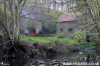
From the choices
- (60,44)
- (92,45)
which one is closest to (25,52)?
(60,44)

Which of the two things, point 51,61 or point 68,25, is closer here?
point 68,25

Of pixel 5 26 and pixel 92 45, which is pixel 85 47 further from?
pixel 5 26

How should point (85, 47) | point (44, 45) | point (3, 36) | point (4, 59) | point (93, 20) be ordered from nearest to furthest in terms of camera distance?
point (93, 20)
point (4, 59)
point (3, 36)
point (44, 45)
point (85, 47)

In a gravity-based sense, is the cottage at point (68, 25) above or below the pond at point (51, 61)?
above

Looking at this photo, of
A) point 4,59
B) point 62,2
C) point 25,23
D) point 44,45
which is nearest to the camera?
point 62,2

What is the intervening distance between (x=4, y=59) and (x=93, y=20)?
32.5ft

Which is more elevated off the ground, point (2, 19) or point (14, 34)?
point (2, 19)

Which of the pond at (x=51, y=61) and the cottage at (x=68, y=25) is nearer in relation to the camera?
the cottage at (x=68, y=25)

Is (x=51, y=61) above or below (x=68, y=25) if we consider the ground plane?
below

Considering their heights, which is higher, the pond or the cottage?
the cottage

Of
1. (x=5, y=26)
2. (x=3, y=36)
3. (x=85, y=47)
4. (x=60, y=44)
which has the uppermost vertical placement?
(x=5, y=26)

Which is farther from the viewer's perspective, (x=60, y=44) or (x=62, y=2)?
(x=60, y=44)

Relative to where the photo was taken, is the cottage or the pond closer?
the cottage

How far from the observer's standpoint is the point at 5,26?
16.4 meters
